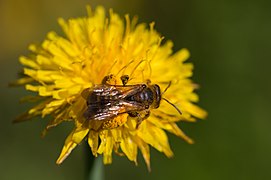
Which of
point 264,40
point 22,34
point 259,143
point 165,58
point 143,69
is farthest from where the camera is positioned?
point 22,34

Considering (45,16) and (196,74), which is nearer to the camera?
(196,74)

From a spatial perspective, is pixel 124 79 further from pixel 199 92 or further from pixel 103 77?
pixel 199 92

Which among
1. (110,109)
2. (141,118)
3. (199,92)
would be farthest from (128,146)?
(199,92)

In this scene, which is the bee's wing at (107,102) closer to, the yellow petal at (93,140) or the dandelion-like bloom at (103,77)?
the dandelion-like bloom at (103,77)

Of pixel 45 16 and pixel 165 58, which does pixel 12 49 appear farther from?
pixel 165 58

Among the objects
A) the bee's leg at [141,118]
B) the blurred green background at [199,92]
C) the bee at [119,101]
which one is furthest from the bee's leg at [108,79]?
the blurred green background at [199,92]

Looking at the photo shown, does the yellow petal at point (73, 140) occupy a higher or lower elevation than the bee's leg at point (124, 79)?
lower

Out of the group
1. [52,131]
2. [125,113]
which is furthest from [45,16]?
[125,113]

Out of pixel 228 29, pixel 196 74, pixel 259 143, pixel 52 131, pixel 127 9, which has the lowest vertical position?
pixel 259 143
